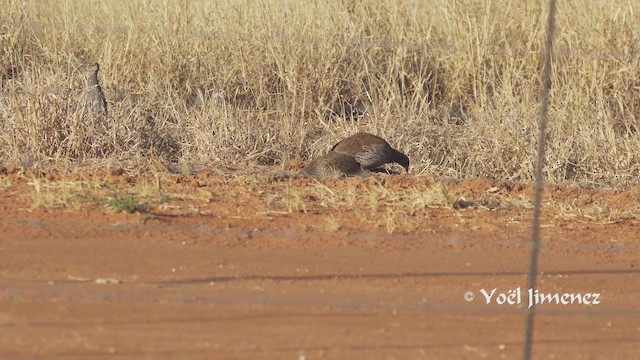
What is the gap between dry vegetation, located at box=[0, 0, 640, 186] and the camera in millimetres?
9016

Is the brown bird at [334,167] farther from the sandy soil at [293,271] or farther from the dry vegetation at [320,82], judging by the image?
the dry vegetation at [320,82]

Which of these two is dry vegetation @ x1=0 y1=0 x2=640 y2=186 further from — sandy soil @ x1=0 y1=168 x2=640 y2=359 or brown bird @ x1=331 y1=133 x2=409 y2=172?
sandy soil @ x1=0 y1=168 x2=640 y2=359

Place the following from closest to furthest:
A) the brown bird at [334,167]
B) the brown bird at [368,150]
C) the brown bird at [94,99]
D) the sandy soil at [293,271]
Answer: the sandy soil at [293,271]
the brown bird at [334,167]
the brown bird at [368,150]
the brown bird at [94,99]

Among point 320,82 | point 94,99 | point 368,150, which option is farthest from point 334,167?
point 320,82

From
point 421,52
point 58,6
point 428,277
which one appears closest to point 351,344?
point 428,277

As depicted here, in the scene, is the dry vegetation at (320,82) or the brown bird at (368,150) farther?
the dry vegetation at (320,82)

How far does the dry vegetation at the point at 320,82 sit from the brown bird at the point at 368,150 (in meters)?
0.60

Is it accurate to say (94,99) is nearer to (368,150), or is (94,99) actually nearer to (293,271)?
(368,150)

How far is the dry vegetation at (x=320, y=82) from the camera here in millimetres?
9016

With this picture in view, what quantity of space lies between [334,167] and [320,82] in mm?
2565

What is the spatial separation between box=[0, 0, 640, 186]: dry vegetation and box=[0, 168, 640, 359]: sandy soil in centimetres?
100

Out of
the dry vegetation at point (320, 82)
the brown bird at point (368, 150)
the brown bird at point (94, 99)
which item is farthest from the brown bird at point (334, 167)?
the brown bird at point (94, 99)

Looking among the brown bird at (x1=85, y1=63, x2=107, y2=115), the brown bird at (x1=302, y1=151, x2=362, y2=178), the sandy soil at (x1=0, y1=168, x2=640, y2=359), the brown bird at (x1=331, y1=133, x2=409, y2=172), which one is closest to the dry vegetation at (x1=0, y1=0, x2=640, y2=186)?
the brown bird at (x1=85, y1=63, x2=107, y2=115)

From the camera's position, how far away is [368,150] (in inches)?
339
